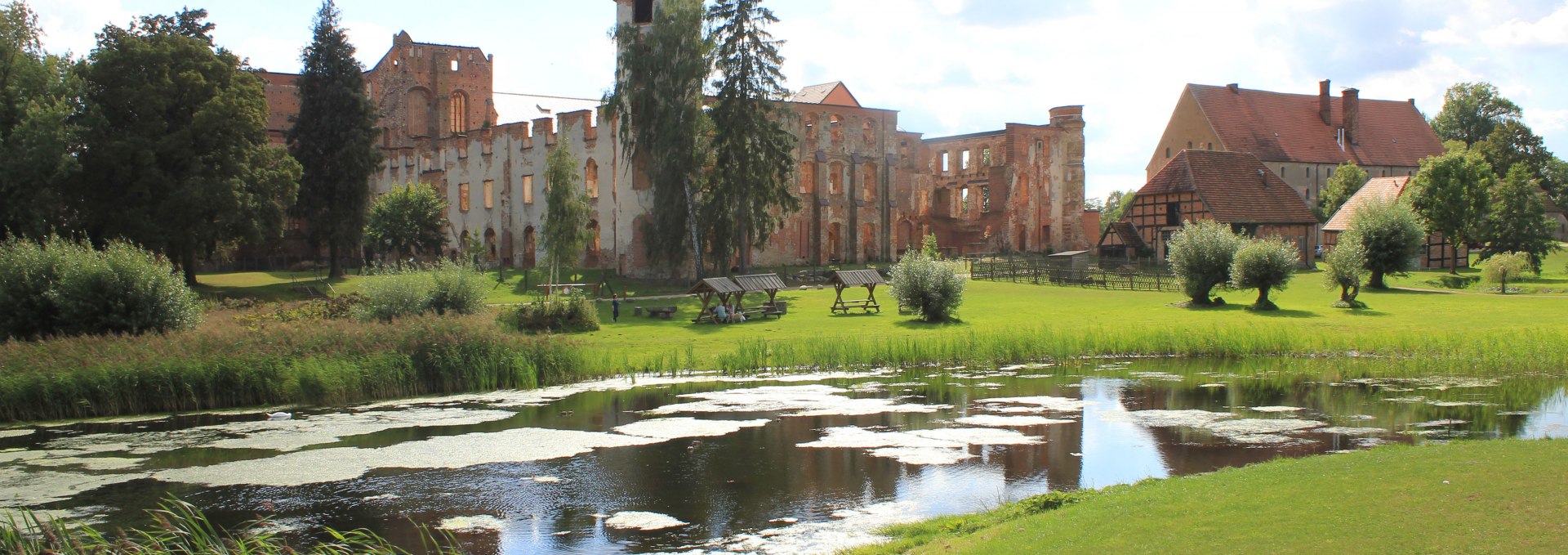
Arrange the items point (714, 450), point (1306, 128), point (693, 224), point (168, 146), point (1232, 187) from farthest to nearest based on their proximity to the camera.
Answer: point (1306, 128)
point (1232, 187)
point (693, 224)
point (168, 146)
point (714, 450)

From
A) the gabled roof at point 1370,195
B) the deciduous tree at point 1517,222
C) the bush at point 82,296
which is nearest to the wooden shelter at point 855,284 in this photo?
the bush at point 82,296

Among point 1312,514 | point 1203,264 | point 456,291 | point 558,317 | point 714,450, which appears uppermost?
point 1203,264

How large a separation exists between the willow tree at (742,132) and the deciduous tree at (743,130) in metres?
0.03

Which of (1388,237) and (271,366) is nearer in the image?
(271,366)

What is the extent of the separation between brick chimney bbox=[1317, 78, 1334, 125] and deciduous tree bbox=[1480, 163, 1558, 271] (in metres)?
26.6

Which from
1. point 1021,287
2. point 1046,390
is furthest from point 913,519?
point 1021,287

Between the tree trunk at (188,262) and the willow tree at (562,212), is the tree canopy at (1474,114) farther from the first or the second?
the tree trunk at (188,262)

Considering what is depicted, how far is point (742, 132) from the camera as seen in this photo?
4297cm

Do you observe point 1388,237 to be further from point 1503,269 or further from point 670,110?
point 670,110

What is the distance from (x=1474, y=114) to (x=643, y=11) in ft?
208

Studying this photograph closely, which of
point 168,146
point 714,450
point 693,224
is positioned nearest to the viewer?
point 714,450

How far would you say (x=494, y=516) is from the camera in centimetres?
1233

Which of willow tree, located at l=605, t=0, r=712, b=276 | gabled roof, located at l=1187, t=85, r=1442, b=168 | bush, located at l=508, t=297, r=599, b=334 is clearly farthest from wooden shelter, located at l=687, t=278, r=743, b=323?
gabled roof, located at l=1187, t=85, r=1442, b=168

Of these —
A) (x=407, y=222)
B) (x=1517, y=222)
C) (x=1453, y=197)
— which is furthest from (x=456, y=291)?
(x=1517, y=222)
